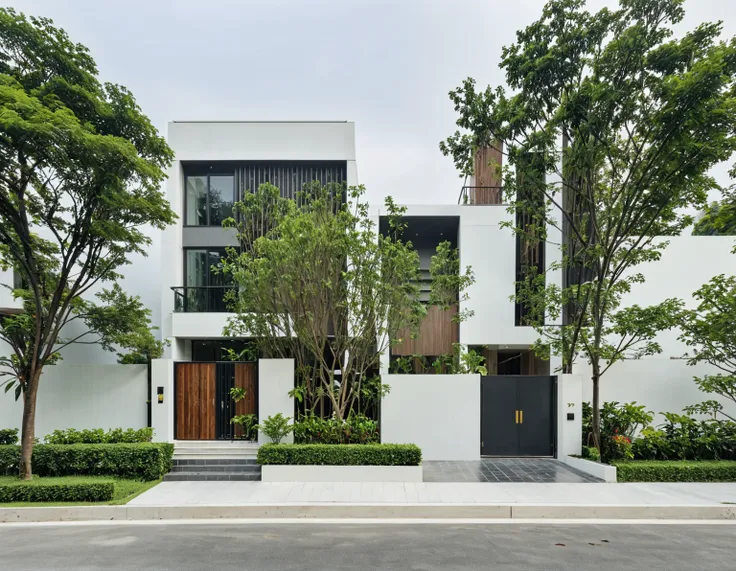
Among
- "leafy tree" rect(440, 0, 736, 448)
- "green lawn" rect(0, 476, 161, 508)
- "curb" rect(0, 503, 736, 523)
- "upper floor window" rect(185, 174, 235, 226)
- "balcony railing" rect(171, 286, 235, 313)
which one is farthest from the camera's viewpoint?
"upper floor window" rect(185, 174, 235, 226)

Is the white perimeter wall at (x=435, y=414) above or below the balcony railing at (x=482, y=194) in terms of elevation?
below

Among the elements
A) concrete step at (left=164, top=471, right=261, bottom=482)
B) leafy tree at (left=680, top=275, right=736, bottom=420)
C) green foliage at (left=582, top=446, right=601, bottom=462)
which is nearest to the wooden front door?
concrete step at (left=164, top=471, right=261, bottom=482)

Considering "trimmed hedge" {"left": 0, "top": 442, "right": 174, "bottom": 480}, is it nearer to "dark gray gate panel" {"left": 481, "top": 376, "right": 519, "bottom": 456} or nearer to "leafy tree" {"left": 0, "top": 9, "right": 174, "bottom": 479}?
"leafy tree" {"left": 0, "top": 9, "right": 174, "bottom": 479}

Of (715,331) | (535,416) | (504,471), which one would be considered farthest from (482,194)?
(504,471)

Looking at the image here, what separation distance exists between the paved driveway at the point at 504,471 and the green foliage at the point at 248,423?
4154mm

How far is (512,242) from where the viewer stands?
13836 mm

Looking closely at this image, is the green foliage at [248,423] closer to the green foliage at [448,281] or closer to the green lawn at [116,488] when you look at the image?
the green lawn at [116,488]

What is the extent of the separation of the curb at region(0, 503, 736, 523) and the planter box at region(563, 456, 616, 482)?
1578mm

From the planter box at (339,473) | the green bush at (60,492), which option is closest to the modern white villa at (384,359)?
the planter box at (339,473)

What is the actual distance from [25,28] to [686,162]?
1264 centimetres

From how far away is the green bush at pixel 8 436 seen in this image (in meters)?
10.1

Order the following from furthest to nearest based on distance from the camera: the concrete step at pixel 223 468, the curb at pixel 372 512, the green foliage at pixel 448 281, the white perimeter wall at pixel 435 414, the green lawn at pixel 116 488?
the green foliage at pixel 448 281 < the white perimeter wall at pixel 435 414 < the concrete step at pixel 223 468 < the green lawn at pixel 116 488 < the curb at pixel 372 512

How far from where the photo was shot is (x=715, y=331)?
990 cm

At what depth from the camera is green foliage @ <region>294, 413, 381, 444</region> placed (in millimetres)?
9859
